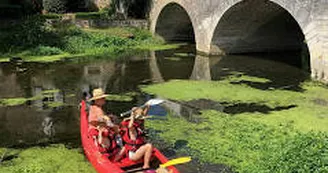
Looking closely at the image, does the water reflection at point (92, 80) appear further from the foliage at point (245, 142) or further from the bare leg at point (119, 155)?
the bare leg at point (119, 155)

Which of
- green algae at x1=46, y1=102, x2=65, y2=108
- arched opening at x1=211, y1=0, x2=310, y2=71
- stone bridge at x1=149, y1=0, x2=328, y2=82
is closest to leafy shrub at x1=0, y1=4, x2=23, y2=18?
stone bridge at x1=149, y1=0, x2=328, y2=82

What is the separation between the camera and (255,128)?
969 cm

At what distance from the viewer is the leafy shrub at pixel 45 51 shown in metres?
21.9

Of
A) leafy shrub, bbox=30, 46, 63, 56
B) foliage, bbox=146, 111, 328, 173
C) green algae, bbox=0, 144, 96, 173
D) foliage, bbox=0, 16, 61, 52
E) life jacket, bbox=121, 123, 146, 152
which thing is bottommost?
green algae, bbox=0, 144, 96, 173

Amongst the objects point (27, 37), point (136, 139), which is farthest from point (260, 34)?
point (136, 139)

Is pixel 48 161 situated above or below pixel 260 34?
below

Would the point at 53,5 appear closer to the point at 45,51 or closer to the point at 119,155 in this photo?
→ the point at 45,51

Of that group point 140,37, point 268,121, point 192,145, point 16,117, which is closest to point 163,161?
point 192,145

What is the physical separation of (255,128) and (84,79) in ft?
27.1

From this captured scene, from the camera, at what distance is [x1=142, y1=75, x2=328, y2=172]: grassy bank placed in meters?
6.98

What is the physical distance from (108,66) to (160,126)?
9.29m

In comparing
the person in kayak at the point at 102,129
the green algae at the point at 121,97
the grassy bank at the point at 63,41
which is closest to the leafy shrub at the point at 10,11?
the grassy bank at the point at 63,41

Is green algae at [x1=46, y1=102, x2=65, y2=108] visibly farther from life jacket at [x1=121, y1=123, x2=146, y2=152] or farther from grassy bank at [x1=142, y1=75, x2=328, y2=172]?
life jacket at [x1=121, y1=123, x2=146, y2=152]

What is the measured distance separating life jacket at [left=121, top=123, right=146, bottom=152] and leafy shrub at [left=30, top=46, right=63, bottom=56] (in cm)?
1530
